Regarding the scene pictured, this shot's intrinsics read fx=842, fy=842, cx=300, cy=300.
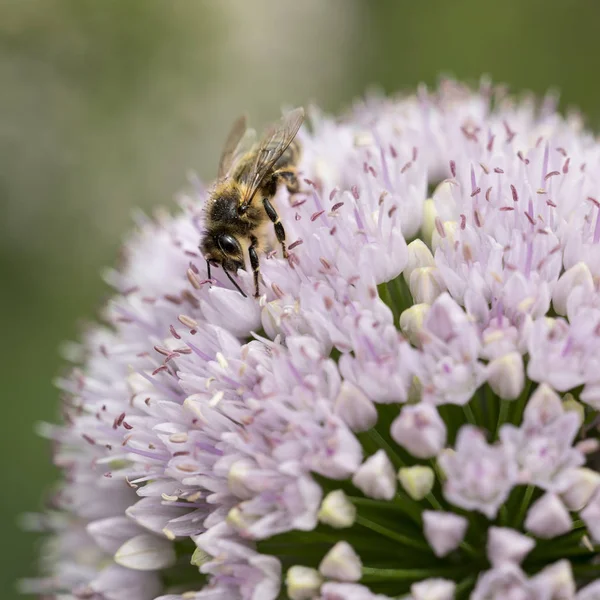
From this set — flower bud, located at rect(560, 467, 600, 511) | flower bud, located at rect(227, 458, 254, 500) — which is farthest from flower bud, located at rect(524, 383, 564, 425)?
flower bud, located at rect(227, 458, 254, 500)

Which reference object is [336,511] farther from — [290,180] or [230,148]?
[230,148]

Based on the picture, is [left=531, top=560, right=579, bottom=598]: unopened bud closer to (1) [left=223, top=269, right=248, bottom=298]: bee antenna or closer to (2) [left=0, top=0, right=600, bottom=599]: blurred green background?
(1) [left=223, top=269, right=248, bottom=298]: bee antenna

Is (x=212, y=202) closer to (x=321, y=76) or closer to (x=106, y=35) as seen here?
(x=106, y=35)

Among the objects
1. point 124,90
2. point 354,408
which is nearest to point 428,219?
point 354,408

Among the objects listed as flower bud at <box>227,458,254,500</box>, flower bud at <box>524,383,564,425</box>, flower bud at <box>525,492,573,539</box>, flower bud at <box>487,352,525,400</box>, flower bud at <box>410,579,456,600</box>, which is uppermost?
flower bud at <box>487,352,525,400</box>

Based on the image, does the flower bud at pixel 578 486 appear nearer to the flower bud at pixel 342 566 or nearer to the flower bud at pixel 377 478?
the flower bud at pixel 377 478

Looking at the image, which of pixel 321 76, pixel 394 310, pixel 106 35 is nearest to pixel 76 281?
pixel 106 35

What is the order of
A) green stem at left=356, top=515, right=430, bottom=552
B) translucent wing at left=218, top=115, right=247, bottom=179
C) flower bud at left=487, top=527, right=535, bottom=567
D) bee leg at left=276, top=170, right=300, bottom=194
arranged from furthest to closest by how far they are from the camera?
translucent wing at left=218, top=115, right=247, bottom=179, bee leg at left=276, top=170, right=300, bottom=194, green stem at left=356, top=515, right=430, bottom=552, flower bud at left=487, top=527, right=535, bottom=567
